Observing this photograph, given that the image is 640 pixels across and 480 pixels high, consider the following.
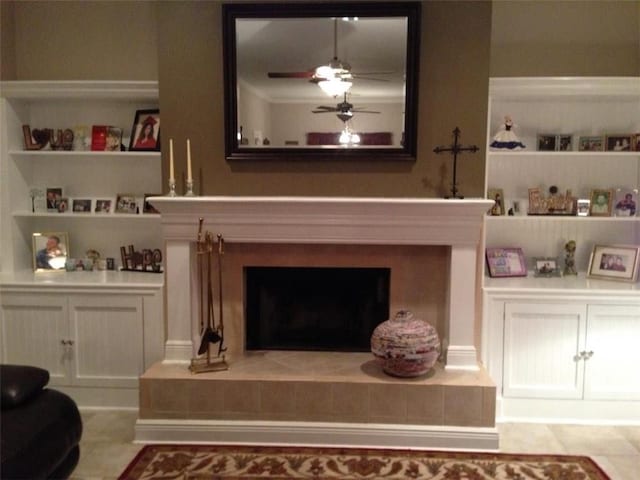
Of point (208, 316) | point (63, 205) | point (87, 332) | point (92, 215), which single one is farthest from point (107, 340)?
point (63, 205)

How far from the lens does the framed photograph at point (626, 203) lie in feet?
11.4

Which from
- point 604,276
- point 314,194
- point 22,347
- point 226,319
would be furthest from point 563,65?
point 22,347

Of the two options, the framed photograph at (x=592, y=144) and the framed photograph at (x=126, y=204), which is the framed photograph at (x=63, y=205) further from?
the framed photograph at (x=592, y=144)

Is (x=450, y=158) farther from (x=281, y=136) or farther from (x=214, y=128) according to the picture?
(x=214, y=128)

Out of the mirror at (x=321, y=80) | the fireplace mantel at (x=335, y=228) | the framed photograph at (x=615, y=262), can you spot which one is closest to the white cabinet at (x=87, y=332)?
the fireplace mantel at (x=335, y=228)

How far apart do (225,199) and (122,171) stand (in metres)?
1.16

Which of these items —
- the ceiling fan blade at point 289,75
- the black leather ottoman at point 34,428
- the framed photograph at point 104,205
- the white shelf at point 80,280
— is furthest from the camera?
the framed photograph at point 104,205

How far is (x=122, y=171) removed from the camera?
3719 millimetres

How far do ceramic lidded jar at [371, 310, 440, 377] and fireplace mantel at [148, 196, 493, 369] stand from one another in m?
0.24

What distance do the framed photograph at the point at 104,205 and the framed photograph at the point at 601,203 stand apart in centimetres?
327

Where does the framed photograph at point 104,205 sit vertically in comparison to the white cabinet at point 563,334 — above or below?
above

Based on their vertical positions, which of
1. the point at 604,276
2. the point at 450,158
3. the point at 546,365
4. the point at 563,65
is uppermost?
the point at 563,65

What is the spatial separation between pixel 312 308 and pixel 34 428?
1787 mm

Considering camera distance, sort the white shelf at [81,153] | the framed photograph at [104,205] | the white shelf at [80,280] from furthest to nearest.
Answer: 1. the framed photograph at [104,205]
2. the white shelf at [81,153]
3. the white shelf at [80,280]
